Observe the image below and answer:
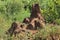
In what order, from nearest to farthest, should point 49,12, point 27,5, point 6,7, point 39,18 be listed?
1. point 39,18
2. point 49,12
3. point 6,7
4. point 27,5

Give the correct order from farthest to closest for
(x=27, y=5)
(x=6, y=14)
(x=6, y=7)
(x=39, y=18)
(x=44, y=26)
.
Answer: (x=27, y=5) → (x=6, y=7) → (x=6, y=14) → (x=39, y=18) → (x=44, y=26)

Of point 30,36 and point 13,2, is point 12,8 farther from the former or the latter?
A: point 30,36

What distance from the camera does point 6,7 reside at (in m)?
33.3

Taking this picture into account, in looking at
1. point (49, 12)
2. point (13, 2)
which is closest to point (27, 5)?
point (13, 2)

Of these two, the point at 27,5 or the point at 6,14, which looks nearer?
the point at 6,14

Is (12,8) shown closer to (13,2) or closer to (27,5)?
(13,2)

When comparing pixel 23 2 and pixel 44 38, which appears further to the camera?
pixel 23 2

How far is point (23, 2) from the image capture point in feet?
125

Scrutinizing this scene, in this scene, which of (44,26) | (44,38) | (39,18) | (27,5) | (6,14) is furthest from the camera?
(27,5)

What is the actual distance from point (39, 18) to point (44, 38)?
2.75 meters

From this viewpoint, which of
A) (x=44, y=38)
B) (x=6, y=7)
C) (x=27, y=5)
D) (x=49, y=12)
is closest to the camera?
(x=44, y=38)

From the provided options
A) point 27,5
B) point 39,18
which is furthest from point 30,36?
point 27,5

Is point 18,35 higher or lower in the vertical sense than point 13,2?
higher

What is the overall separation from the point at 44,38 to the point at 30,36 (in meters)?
0.92
